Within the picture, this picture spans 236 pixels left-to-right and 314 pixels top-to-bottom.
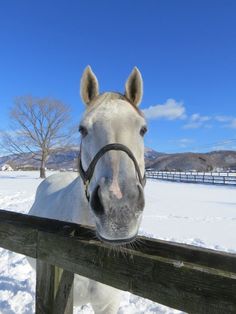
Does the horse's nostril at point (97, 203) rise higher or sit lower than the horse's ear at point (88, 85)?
lower

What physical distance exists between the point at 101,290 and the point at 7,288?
2764 mm

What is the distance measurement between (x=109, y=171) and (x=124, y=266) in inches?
20.8

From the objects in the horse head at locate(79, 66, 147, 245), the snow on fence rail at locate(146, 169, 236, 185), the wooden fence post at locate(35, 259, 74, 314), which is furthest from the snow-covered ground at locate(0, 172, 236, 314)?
the snow on fence rail at locate(146, 169, 236, 185)

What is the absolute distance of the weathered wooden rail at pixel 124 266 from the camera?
1.39 m

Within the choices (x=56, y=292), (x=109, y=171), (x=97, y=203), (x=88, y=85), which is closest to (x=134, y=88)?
(x=88, y=85)

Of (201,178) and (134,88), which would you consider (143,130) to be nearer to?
(134,88)

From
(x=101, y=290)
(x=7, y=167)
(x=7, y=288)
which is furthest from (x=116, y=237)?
(x=7, y=167)

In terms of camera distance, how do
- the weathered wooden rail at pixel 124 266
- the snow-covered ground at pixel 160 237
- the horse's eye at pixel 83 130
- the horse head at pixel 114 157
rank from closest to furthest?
the weathered wooden rail at pixel 124 266 < the horse head at pixel 114 157 < the horse's eye at pixel 83 130 < the snow-covered ground at pixel 160 237

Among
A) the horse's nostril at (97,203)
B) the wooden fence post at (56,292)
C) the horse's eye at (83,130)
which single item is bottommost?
the wooden fence post at (56,292)

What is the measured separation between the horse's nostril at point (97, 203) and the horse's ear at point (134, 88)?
1.05m

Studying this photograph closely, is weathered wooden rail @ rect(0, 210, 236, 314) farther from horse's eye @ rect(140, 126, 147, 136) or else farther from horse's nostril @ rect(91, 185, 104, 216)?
horse's eye @ rect(140, 126, 147, 136)

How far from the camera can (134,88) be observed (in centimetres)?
258

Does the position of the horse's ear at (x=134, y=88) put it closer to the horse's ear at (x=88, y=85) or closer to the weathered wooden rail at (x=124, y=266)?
the horse's ear at (x=88, y=85)

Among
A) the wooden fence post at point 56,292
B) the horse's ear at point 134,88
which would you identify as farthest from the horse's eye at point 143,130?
the wooden fence post at point 56,292
